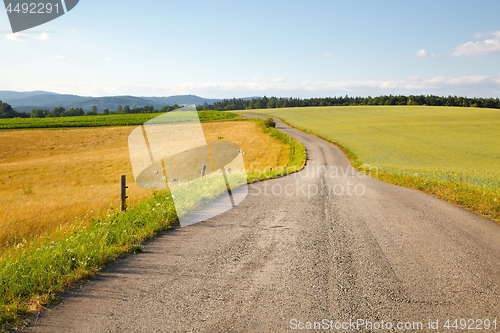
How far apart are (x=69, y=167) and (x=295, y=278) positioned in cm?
3953

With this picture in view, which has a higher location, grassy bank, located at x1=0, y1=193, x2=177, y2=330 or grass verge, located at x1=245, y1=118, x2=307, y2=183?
grassy bank, located at x1=0, y1=193, x2=177, y2=330

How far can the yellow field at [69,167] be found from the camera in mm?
13902

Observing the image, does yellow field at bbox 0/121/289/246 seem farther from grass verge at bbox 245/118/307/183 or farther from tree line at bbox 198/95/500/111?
tree line at bbox 198/95/500/111

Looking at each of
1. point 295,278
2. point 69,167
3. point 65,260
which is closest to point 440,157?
point 295,278

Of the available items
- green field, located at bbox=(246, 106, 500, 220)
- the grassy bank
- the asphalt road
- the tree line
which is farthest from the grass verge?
the tree line

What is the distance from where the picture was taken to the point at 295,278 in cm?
612

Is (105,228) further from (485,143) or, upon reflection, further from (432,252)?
(485,143)

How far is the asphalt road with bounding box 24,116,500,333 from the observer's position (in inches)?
191

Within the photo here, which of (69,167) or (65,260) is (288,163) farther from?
(65,260)

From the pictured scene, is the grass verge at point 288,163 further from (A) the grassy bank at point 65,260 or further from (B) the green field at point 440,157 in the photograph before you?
(A) the grassy bank at point 65,260

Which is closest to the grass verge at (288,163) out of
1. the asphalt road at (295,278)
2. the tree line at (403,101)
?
the asphalt road at (295,278)

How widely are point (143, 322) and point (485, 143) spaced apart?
161 feet

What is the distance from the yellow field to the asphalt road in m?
5.97

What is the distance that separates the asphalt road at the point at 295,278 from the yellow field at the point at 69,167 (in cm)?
597
